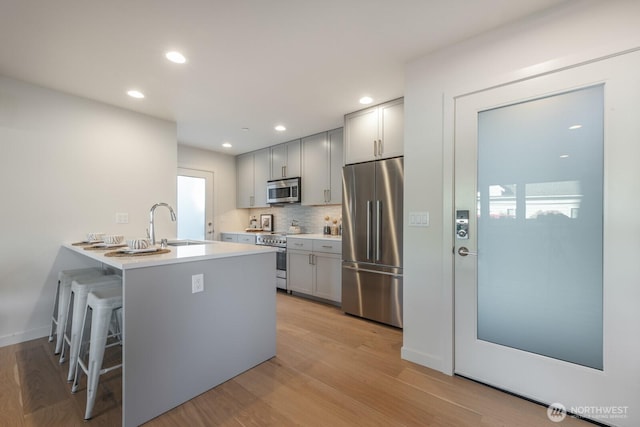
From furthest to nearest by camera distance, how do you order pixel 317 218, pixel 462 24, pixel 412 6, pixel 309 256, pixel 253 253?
pixel 317 218 → pixel 309 256 → pixel 253 253 → pixel 462 24 → pixel 412 6

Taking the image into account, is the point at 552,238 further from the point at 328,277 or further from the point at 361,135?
the point at 328,277

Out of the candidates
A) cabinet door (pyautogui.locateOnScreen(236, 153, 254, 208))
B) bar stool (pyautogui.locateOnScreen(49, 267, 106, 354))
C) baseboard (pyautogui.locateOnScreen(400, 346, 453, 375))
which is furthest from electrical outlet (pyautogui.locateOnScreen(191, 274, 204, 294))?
cabinet door (pyautogui.locateOnScreen(236, 153, 254, 208))

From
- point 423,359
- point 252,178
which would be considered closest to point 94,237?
point 252,178

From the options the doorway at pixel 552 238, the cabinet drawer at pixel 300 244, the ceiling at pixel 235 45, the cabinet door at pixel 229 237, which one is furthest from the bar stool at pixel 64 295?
the doorway at pixel 552 238

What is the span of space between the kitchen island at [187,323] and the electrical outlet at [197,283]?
0.06 feet

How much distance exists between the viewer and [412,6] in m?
1.68

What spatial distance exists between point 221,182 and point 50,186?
281 cm

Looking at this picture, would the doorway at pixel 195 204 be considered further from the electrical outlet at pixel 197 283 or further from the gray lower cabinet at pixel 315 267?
the electrical outlet at pixel 197 283

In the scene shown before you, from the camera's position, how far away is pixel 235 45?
2049mm

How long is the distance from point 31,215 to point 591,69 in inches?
178

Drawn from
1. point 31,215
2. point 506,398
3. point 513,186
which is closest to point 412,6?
point 513,186

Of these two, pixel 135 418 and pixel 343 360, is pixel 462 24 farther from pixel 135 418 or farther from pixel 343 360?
pixel 135 418

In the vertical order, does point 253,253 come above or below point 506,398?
above

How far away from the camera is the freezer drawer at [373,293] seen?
2.91 meters
